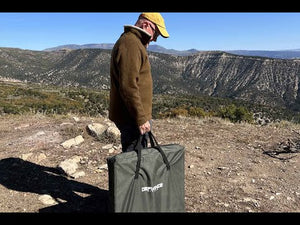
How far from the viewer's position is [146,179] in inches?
101

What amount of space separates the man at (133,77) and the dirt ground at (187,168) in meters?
1.18

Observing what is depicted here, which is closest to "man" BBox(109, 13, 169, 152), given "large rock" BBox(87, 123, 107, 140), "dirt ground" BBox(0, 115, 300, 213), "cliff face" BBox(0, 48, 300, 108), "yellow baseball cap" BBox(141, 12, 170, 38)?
"yellow baseball cap" BBox(141, 12, 170, 38)

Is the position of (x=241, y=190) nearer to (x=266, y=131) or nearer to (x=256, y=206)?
(x=256, y=206)

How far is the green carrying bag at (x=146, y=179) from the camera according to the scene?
2.48 meters

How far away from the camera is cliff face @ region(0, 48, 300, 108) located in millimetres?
118250

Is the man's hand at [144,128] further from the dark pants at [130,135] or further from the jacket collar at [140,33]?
the jacket collar at [140,33]

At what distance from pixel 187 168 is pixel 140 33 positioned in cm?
264

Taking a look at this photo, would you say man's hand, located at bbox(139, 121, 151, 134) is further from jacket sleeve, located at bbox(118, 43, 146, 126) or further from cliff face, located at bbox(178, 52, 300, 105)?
cliff face, located at bbox(178, 52, 300, 105)

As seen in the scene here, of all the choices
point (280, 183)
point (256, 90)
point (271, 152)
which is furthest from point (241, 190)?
point (256, 90)

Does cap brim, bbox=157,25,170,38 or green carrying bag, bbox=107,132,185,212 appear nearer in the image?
green carrying bag, bbox=107,132,185,212

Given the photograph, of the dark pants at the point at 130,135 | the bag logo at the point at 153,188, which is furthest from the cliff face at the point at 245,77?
the bag logo at the point at 153,188

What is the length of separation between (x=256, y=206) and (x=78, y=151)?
9.89 feet

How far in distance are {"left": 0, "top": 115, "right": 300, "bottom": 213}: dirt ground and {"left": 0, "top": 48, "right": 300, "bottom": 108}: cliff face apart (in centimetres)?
10310
